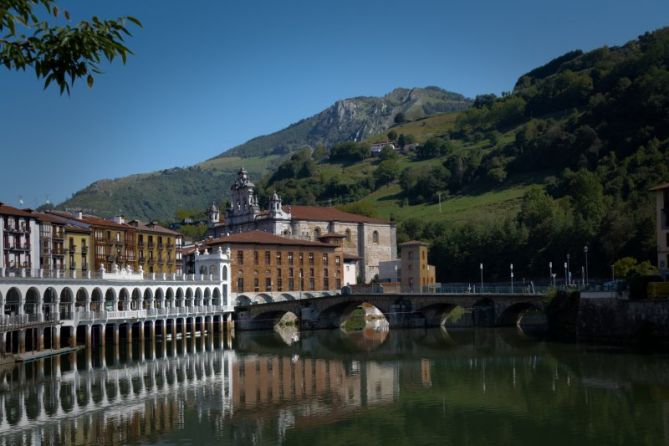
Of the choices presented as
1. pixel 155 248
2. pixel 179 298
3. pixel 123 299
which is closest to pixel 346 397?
pixel 123 299

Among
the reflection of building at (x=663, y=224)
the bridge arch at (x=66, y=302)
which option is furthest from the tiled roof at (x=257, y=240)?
the reflection of building at (x=663, y=224)

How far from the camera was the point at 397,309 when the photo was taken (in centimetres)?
8556

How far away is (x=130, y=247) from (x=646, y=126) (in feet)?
280

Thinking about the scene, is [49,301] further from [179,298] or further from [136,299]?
[179,298]

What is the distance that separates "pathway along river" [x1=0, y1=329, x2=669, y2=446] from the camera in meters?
32.5

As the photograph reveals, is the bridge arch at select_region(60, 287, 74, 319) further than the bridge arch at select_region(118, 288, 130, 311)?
No

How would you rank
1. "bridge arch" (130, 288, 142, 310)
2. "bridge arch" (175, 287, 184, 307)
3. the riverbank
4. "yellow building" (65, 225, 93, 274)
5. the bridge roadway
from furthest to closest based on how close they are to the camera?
"bridge arch" (175, 287, 184, 307) → "yellow building" (65, 225, 93, 274) → the bridge roadway → "bridge arch" (130, 288, 142, 310) → the riverbank

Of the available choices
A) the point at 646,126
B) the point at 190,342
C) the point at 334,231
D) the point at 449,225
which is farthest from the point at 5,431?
the point at 646,126

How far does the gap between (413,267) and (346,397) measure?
65.0 meters

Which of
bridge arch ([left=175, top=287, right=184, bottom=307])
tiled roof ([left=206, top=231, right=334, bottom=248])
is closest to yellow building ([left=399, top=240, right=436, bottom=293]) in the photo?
tiled roof ([left=206, top=231, right=334, bottom=248])

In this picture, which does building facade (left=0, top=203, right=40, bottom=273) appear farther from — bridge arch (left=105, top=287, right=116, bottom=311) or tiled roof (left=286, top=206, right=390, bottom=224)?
tiled roof (left=286, top=206, right=390, bottom=224)

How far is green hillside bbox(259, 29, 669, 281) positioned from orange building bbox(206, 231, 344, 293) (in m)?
26.4

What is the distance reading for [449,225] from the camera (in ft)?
462

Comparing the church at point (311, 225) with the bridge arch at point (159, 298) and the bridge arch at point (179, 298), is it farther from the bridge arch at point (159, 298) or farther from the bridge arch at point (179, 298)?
the bridge arch at point (159, 298)
